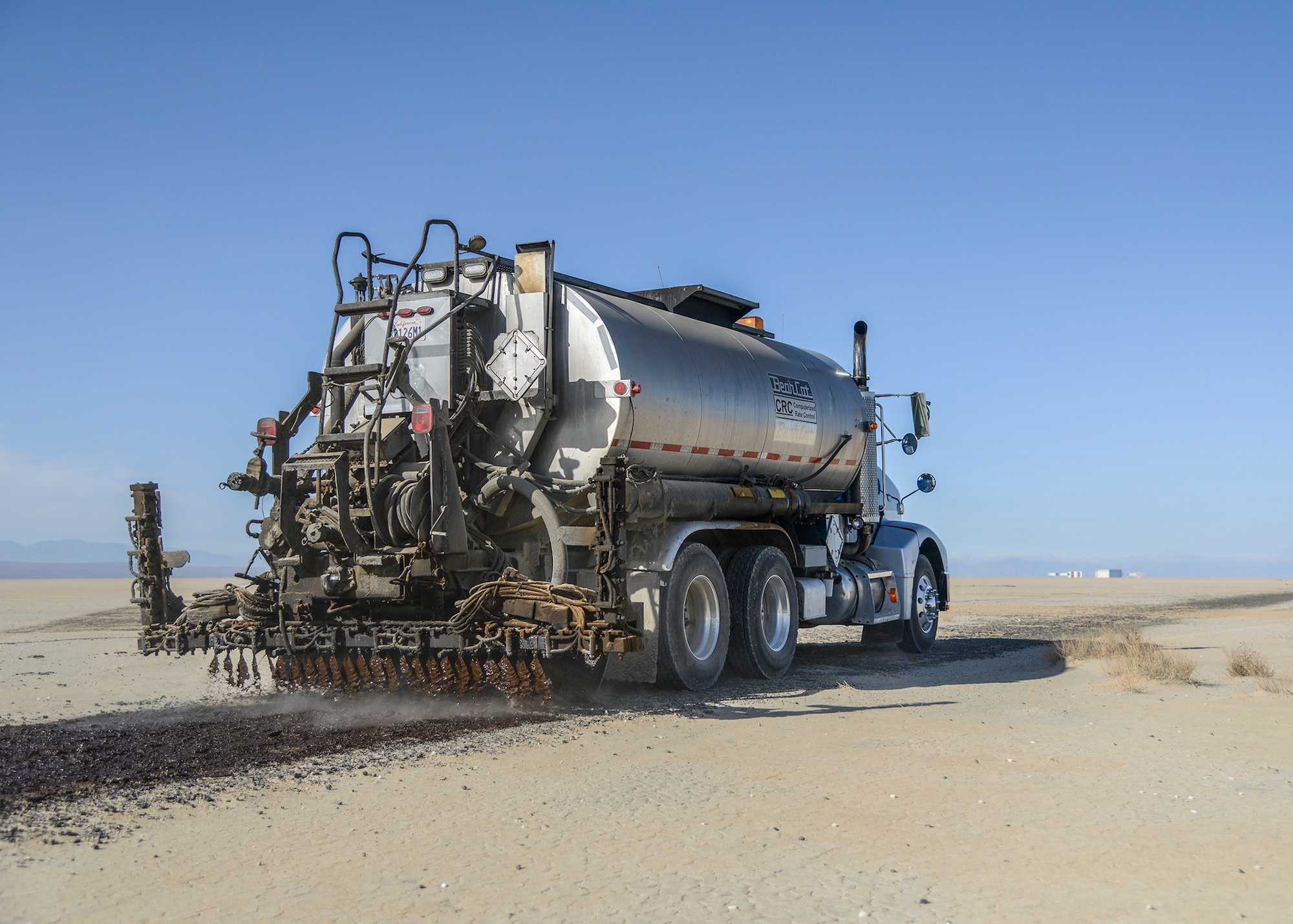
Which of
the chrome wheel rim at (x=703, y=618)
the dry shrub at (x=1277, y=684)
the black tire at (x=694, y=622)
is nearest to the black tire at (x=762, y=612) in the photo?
the black tire at (x=694, y=622)

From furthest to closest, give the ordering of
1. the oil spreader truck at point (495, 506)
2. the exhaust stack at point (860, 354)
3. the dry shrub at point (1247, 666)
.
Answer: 1. the exhaust stack at point (860, 354)
2. the dry shrub at point (1247, 666)
3. the oil spreader truck at point (495, 506)

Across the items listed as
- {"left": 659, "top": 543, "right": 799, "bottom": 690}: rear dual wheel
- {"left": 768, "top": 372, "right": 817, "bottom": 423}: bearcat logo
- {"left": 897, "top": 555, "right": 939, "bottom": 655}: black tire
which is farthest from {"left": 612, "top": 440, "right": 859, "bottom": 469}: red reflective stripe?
{"left": 897, "top": 555, "right": 939, "bottom": 655}: black tire

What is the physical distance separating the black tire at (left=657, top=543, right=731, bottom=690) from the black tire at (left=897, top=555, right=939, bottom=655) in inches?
207

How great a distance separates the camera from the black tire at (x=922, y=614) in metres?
16.4

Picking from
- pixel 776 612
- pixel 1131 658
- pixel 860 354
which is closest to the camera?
pixel 1131 658

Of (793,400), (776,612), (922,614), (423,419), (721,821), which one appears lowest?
(721,821)

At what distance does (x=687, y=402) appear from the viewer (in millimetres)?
11430

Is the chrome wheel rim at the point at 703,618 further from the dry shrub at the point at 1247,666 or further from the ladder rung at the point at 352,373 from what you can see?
the dry shrub at the point at 1247,666

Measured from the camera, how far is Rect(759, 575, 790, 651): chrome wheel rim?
1275 centimetres

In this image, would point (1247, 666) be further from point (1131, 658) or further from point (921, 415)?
point (921, 415)

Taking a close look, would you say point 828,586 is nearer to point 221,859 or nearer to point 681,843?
point 681,843

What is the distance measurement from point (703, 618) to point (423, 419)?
11.6ft

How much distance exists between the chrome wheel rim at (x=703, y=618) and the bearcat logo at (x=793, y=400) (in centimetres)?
253

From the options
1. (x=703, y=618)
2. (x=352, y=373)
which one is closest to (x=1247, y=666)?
(x=703, y=618)
